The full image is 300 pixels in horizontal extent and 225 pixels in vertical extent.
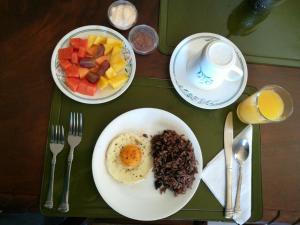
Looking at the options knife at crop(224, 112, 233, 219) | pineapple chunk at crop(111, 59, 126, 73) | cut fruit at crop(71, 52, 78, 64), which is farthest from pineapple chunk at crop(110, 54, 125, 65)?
knife at crop(224, 112, 233, 219)

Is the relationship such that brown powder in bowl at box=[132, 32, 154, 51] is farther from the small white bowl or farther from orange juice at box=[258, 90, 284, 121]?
orange juice at box=[258, 90, 284, 121]

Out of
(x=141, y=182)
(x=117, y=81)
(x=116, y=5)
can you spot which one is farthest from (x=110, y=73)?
(x=141, y=182)

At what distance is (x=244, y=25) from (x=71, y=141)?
718 mm

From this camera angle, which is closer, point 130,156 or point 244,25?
point 130,156

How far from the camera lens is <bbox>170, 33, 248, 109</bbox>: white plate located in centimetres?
94

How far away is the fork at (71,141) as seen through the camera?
814mm

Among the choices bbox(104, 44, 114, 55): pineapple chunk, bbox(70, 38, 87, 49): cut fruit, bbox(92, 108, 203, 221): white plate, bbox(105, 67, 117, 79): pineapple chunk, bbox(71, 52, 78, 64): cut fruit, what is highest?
bbox(70, 38, 87, 49): cut fruit

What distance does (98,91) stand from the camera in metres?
0.91

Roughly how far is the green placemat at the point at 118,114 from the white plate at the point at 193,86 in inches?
0.9

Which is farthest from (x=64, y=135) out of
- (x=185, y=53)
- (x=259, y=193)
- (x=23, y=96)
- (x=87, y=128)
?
(x=259, y=193)

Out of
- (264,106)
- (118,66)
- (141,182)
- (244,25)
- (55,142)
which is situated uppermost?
(244,25)

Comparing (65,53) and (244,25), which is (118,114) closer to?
(65,53)

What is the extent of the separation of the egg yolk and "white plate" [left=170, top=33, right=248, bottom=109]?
234mm

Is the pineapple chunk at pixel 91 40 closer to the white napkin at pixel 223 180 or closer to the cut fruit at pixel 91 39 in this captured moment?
the cut fruit at pixel 91 39
